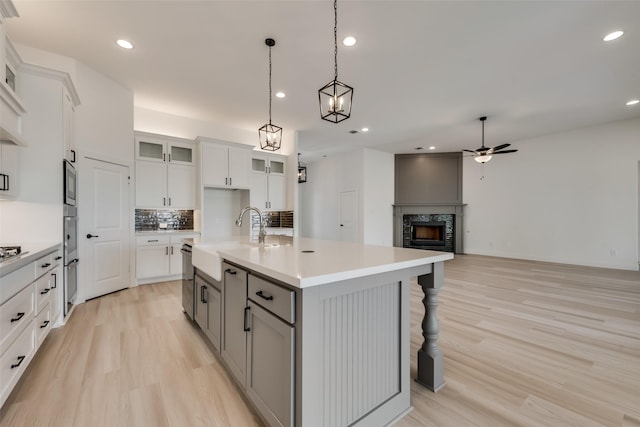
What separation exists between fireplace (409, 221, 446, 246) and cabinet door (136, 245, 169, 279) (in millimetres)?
6673

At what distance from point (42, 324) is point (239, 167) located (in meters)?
3.68

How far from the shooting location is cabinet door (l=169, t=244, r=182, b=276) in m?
4.61

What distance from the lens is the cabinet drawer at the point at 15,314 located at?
1.52 m

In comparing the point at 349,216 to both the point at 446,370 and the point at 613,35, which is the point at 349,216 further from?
the point at 446,370

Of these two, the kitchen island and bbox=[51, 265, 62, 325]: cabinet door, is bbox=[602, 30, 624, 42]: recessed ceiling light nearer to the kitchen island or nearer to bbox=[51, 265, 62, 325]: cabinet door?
the kitchen island

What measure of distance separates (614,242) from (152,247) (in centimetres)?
894

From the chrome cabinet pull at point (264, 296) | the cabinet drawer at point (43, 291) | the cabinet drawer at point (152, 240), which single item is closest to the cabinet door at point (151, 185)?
the cabinet drawer at point (152, 240)

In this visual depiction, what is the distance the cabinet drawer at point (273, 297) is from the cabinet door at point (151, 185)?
392cm

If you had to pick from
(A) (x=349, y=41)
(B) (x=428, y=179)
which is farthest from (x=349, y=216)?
(A) (x=349, y=41)

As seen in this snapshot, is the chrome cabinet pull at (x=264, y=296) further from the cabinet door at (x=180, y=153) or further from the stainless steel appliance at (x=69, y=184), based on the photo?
the cabinet door at (x=180, y=153)

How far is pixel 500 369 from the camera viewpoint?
2025 mm

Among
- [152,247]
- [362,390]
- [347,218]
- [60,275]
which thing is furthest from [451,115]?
[60,275]

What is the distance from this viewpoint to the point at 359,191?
786cm

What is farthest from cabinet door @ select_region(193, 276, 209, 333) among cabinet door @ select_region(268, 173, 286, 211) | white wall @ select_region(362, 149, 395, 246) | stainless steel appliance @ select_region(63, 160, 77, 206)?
white wall @ select_region(362, 149, 395, 246)
